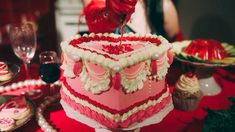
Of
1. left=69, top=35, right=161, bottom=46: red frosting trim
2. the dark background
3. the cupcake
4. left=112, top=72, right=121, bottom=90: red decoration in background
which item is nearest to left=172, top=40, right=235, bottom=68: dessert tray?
the cupcake

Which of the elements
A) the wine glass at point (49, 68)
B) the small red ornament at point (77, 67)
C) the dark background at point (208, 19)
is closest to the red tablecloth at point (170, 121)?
the wine glass at point (49, 68)

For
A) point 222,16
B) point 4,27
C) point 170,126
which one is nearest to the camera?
point 170,126

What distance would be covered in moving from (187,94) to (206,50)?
0.35 metres

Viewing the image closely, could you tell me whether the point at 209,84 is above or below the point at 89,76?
below

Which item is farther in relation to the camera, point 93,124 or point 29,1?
point 29,1

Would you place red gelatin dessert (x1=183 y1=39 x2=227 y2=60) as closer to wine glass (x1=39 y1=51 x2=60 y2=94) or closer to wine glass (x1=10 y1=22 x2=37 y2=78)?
wine glass (x1=39 y1=51 x2=60 y2=94)

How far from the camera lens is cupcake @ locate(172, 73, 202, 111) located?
4.33 ft

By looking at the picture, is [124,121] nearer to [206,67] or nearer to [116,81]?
[116,81]

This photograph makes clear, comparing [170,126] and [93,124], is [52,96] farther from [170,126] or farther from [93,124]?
[170,126]

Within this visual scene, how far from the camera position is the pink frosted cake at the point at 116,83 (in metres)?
0.97

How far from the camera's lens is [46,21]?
12.9 ft

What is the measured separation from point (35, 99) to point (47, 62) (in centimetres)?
20

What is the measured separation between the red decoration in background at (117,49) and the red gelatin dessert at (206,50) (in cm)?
57

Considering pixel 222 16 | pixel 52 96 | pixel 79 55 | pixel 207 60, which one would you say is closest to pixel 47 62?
pixel 52 96
